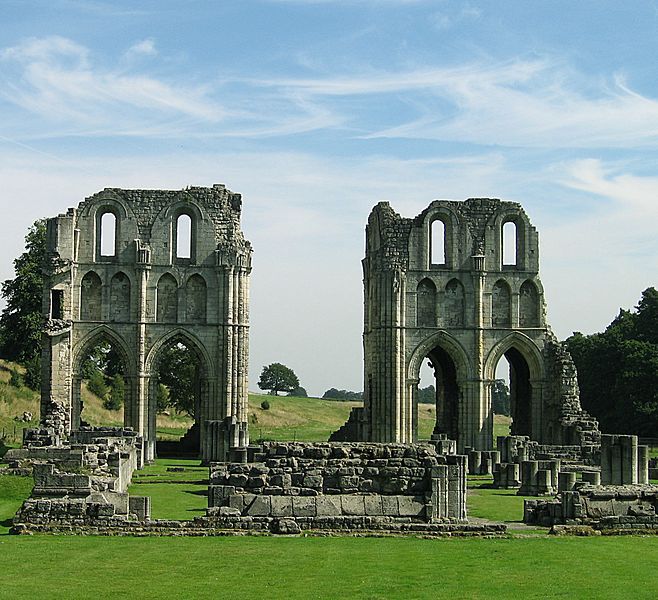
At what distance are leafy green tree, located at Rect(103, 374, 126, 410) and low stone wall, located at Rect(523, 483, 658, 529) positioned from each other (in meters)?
48.6

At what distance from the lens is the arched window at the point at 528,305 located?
50656mm

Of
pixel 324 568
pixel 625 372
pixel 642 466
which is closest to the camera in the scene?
pixel 324 568

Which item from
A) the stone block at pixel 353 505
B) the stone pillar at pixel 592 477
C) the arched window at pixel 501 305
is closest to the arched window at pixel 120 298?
the arched window at pixel 501 305

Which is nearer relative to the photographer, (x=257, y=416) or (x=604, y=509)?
(x=604, y=509)

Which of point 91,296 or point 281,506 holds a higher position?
point 91,296

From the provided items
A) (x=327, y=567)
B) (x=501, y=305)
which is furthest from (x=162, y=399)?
(x=327, y=567)

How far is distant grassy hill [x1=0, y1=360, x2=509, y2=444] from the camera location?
5941 cm

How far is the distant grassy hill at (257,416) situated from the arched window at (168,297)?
Result: 7642mm

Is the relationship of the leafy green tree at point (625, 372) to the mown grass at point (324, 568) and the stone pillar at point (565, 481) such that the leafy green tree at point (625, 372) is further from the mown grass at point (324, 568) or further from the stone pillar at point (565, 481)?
the mown grass at point (324, 568)

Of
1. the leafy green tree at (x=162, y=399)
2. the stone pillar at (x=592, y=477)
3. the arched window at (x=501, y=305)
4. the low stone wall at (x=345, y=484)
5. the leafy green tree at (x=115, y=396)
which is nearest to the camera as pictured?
the low stone wall at (x=345, y=484)

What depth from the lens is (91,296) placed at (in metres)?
48.4

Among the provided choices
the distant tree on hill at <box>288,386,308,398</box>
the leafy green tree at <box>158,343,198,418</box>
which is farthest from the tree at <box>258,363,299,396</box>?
the leafy green tree at <box>158,343,198,418</box>

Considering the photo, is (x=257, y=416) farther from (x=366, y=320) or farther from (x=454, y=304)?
(x=454, y=304)

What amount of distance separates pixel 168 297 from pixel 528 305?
14.3 metres
